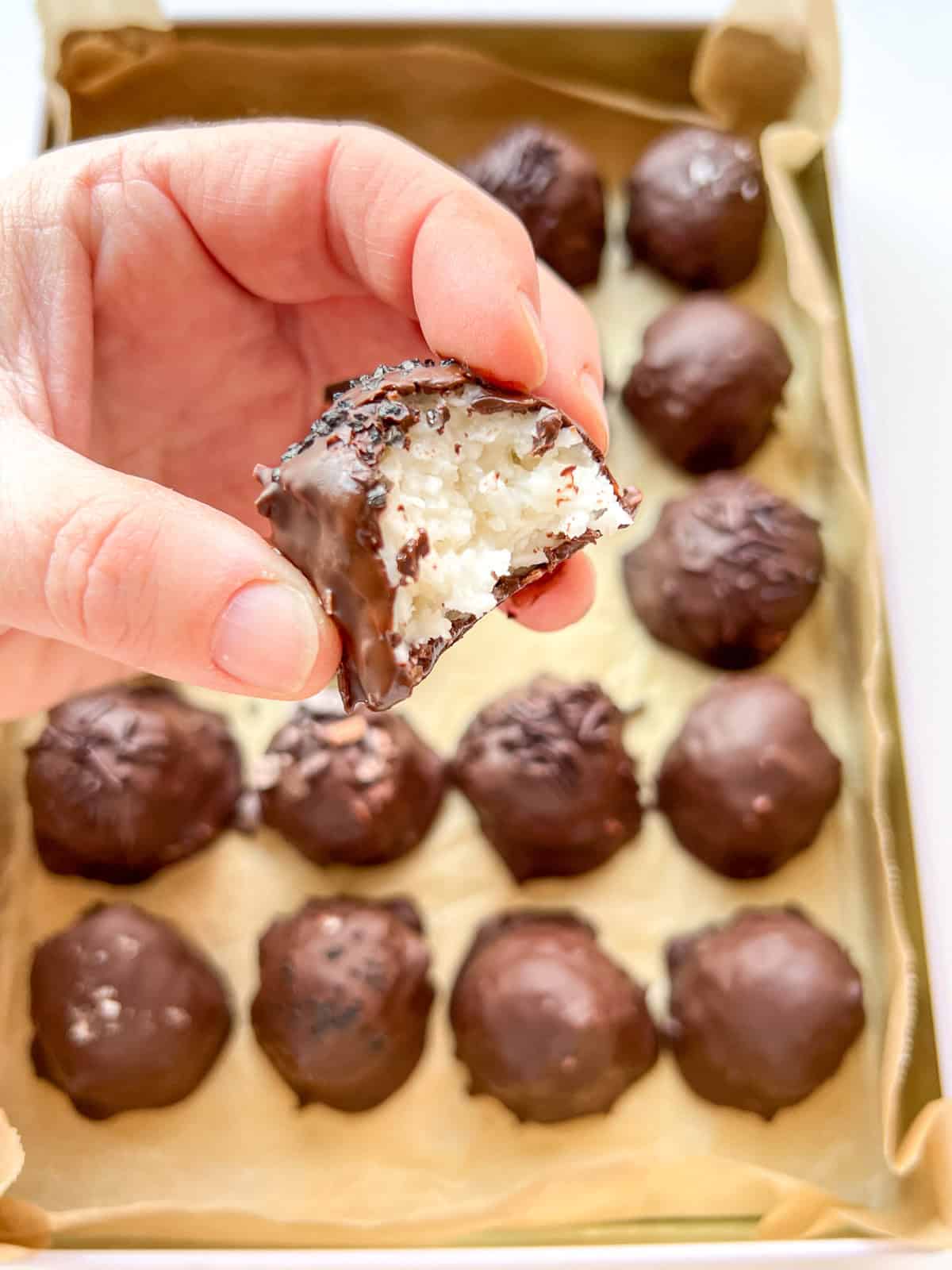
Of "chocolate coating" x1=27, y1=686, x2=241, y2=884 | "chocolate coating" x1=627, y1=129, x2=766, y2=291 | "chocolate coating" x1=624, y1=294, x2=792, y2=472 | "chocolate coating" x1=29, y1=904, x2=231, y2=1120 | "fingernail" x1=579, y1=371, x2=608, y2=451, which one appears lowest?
"chocolate coating" x1=29, y1=904, x2=231, y2=1120

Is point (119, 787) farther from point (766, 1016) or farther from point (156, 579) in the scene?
point (766, 1016)

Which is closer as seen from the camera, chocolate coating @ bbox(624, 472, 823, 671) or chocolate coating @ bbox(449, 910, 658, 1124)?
chocolate coating @ bbox(449, 910, 658, 1124)

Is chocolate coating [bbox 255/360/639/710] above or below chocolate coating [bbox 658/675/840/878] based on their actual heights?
above

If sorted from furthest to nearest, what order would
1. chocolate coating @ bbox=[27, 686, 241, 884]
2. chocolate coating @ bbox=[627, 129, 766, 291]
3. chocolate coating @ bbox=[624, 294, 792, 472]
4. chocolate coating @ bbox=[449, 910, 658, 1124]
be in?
chocolate coating @ bbox=[627, 129, 766, 291] < chocolate coating @ bbox=[624, 294, 792, 472] < chocolate coating @ bbox=[27, 686, 241, 884] < chocolate coating @ bbox=[449, 910, 658, 1124]

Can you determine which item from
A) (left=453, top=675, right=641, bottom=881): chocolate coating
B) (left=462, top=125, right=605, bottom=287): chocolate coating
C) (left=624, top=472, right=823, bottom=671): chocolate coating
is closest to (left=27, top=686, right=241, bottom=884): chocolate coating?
(left=453, top=675, right=641, bottom=881): chocolate coating

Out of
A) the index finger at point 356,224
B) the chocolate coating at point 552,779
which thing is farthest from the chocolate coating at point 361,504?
the chocolate coating at point 552,779

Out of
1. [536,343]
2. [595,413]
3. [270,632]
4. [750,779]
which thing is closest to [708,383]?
[595,413]

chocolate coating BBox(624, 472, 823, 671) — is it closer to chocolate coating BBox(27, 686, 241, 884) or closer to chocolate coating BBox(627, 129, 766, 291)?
chocolate coating BBox(627, 129, 766, 291)
